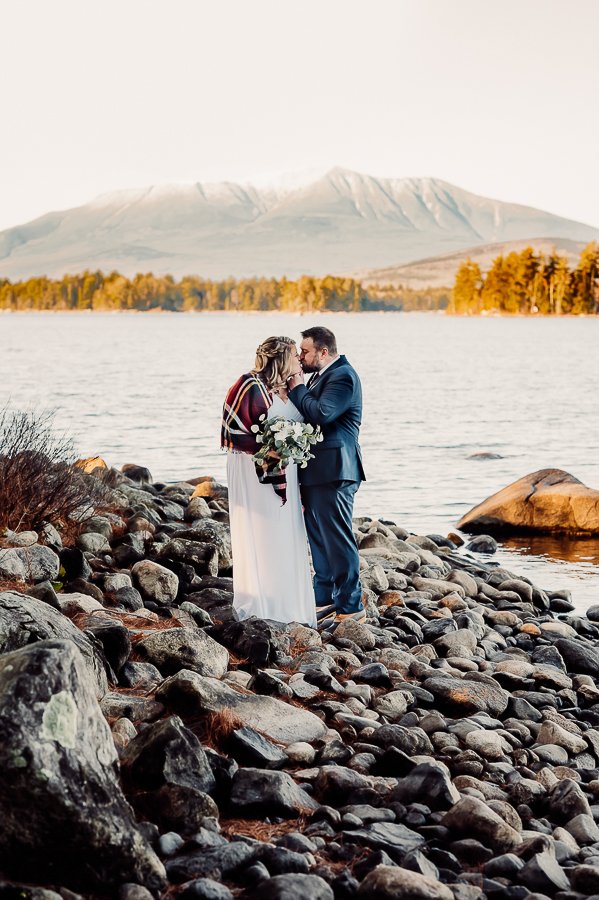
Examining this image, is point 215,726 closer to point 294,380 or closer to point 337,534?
point 337,534

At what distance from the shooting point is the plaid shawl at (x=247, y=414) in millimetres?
9258

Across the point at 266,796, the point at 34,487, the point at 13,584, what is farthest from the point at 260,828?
the point at 34,487

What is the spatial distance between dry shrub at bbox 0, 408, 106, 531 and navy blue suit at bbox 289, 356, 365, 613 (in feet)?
8.35

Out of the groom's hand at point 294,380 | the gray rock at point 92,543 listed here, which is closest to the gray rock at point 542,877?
the groom's hand at point 294,380

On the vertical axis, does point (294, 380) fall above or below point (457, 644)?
above

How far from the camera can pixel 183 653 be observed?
7367 millimetres

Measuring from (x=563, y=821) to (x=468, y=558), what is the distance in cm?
1009

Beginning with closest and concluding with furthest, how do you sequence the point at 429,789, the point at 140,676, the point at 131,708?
the point at 429,789, the point at 131,708, the point at 140,676

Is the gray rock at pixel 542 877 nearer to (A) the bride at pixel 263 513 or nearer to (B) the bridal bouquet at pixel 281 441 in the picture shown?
(A) the bride at pixel 263 513

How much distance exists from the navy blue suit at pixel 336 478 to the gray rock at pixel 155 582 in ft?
4.51

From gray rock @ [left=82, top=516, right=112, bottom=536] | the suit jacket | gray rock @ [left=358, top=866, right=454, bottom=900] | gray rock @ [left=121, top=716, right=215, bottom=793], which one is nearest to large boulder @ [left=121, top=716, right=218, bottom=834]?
gray rock @ [left=121, top=716, right=215, bottom=793]

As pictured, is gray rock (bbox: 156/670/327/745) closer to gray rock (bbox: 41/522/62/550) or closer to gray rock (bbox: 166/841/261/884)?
gray rock (bbox: 166/841/261/884)

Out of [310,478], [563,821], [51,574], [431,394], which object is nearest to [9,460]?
[51,574]

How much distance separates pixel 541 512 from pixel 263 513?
10.5 m
